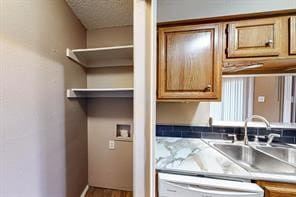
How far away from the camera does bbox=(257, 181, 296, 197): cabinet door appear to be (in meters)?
0.99


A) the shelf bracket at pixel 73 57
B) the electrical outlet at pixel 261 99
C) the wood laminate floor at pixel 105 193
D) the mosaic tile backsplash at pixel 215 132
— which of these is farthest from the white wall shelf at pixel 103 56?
the wood laminate floor at pixel 105 193

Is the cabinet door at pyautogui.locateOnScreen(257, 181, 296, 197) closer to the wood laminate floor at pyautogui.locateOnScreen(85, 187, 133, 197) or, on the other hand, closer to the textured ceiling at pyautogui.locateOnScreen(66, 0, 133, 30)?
the wood laminate floor at pyautogui.locateOnScreen(85, 187, 133, 197)

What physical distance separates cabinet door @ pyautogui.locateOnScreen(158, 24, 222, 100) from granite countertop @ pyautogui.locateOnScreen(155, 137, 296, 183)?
460 mm

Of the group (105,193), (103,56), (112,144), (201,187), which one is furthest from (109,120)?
(201,187)

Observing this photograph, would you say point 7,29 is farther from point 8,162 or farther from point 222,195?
point 222,195

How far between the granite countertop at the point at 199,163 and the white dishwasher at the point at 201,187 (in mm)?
39

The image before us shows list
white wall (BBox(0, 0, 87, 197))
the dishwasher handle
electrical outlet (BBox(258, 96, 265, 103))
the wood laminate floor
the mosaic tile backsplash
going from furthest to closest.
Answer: the wood laminate floor, electrical outlet (BBox(258, 96, 265, 103)), the mosaic tile backsplash, white wall (BBox(0, 0, 87, 197)), the dishwasher handle

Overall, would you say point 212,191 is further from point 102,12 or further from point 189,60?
point 102,12

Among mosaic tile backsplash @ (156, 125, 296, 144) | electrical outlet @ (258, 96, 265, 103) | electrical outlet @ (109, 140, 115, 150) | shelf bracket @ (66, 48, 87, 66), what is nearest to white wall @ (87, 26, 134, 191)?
electrical outlet @ (109, 140, 115, 150)

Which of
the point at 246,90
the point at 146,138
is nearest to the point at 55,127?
the point at 146,138

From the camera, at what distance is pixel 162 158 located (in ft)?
4.28

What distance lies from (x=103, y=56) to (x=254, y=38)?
1.56m

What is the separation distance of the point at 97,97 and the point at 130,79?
0.51 metres

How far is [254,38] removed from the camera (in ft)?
4.29
